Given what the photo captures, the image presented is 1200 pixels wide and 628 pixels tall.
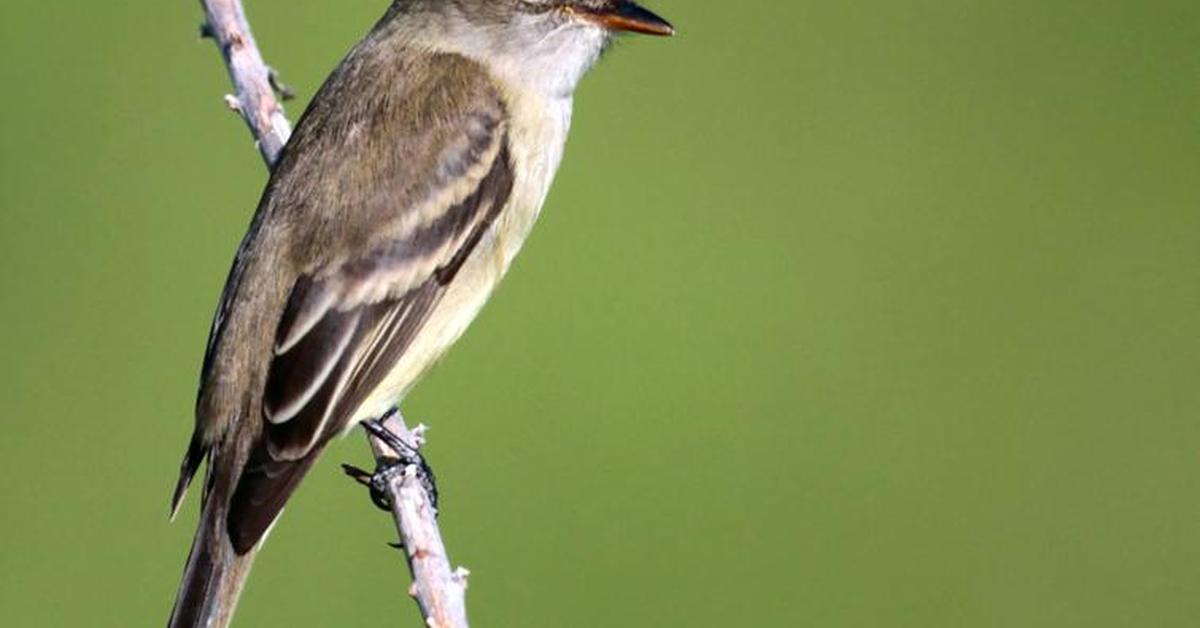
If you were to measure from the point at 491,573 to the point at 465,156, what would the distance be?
6.42 feet

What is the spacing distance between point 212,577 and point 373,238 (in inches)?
35.8

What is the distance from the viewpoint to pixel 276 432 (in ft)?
17.4

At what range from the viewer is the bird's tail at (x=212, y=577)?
519 centimetres

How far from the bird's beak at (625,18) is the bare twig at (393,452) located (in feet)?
2.85

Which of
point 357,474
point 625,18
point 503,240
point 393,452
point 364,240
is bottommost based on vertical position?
point 357,474

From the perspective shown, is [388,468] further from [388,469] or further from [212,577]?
[212,577]

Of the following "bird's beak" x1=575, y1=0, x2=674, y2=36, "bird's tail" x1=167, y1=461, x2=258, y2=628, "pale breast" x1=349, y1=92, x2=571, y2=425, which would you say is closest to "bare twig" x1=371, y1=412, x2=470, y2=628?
"pale breast" x1=349, y1=92, x2=571, y2=425

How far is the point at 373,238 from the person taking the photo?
5.55m

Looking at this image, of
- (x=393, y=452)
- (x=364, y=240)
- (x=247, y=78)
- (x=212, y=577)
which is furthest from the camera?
(x=247, y=78)

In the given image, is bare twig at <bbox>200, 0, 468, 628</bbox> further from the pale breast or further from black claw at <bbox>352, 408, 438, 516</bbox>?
the pale breast

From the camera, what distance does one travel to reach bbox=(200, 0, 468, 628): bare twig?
507 cm

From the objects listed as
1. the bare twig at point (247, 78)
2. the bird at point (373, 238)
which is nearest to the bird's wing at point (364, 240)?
the bird at point (373, 238)

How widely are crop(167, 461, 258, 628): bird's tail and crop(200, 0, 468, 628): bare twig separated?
1.29 feet

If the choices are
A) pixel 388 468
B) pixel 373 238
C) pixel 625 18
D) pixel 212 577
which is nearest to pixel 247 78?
pixel 373 238
